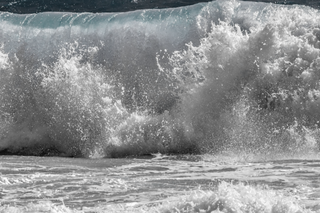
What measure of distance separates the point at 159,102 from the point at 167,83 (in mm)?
341

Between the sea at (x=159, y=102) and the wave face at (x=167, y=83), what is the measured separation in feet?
0.06

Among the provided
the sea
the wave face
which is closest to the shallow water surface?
the sea

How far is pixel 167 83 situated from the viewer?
9.98 meters

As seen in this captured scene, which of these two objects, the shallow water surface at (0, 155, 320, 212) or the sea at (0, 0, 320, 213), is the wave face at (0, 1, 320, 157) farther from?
the shallow water surface at (0, 155, 320, 212)

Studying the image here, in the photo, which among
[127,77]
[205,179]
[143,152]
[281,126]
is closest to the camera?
[205,179]

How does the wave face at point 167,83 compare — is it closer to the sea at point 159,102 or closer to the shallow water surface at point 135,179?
the sea at point 159,102

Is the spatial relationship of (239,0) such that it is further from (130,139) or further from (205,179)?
(205,179)

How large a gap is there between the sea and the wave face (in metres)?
0.02

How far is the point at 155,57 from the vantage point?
10.4 metres

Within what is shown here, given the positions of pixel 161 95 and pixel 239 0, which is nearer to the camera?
pixel 161 95

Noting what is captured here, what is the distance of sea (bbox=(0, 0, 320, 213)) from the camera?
7.19 m

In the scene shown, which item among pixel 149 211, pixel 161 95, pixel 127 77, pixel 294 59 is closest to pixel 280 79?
pixel 294 59

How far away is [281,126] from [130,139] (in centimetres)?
238

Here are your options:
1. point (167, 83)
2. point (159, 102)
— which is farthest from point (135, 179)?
point (167, 83)
